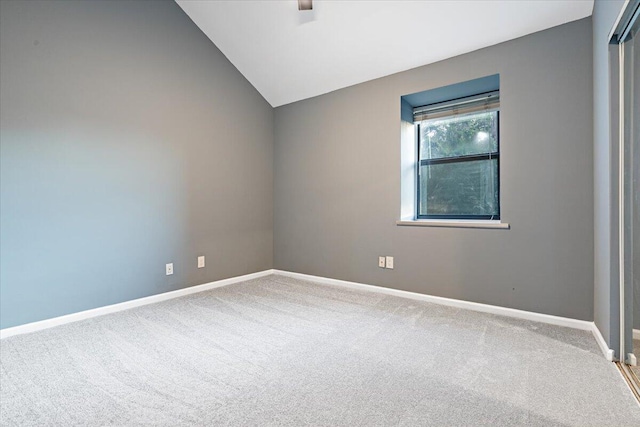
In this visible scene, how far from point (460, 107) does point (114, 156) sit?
10.9 ft

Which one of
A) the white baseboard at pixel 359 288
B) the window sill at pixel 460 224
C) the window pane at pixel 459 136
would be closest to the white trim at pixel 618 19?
the window pane at pixel 459 136

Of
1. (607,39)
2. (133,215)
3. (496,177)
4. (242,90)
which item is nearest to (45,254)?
(133,215)

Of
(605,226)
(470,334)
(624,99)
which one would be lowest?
(470,334)

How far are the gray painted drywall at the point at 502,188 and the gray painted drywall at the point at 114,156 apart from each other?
869 millimetres

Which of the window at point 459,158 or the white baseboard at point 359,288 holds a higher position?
the window at point 459,158

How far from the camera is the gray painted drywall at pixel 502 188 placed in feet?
7.88

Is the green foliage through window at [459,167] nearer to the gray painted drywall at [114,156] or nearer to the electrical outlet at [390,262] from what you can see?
the electrical outlet at [390,262]

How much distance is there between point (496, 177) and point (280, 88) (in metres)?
2.68

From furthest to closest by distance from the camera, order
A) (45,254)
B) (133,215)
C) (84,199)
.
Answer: (133,215) → (84,199) → (45,254)

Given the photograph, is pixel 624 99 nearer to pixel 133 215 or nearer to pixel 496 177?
pixel 496 177

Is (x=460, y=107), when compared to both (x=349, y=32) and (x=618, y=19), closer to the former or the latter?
(x=349, y=32)

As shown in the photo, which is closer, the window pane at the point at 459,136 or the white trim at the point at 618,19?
the white trim at the point at 618,19

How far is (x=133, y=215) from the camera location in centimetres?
301

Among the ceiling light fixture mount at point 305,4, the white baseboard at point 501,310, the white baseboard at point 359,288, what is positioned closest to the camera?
the white baseboard at point 501,310
